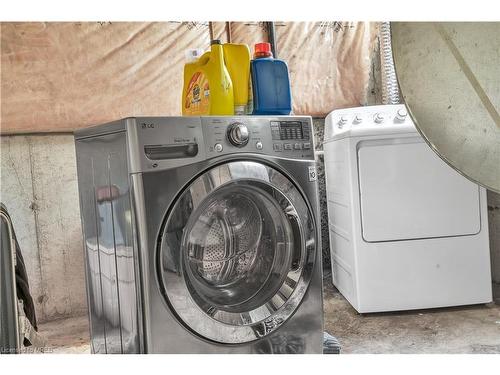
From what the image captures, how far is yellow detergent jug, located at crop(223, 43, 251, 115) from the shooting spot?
84.1 inches

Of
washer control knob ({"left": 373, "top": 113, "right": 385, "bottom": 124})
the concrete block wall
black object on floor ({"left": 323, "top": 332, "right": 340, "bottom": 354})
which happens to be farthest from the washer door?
the concrete block wall

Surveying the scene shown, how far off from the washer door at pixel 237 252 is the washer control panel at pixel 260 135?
7 centimetres

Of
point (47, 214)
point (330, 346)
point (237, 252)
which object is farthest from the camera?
point (47, 214)

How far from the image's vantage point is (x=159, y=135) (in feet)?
5.42

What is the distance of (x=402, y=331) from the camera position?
2502mm

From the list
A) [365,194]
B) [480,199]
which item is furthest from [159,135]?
[480,199]

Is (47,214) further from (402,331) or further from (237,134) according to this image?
(402,331)

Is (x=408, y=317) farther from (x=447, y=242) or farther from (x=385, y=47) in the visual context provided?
(x=385, y=47)

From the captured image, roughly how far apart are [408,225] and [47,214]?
2157 mm

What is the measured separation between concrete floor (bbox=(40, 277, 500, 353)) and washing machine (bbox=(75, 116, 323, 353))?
53 cm

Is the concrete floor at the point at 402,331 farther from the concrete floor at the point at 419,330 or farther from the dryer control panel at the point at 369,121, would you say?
the dryer control panel at the point at 369,121

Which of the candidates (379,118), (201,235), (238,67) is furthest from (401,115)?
(201,235)

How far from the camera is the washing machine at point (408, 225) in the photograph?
2648 millimetres

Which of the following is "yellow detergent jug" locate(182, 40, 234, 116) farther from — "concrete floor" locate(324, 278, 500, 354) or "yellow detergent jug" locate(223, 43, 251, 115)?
"concrete floor" locate(324, 278, 500, 354)
